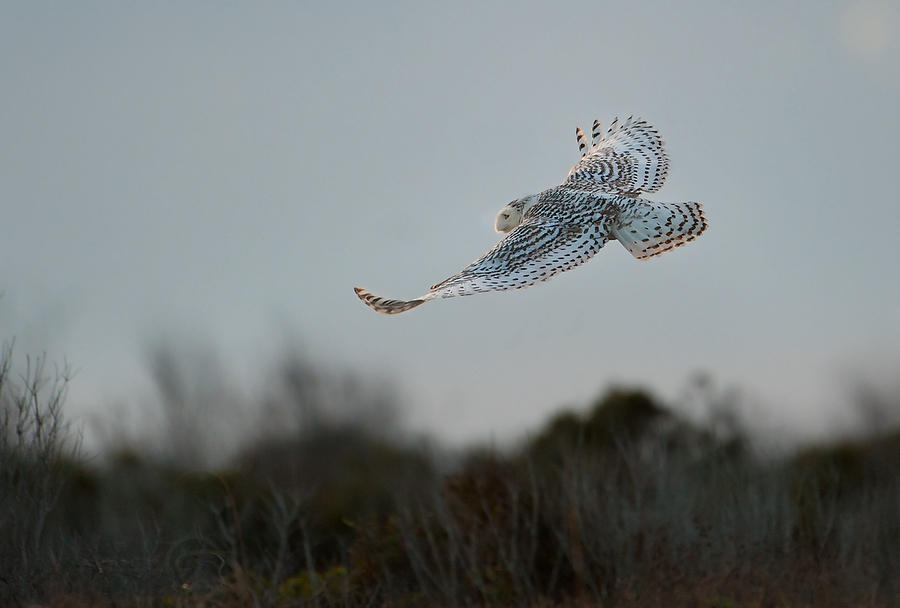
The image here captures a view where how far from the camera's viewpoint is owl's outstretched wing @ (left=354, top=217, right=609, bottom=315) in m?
6.62

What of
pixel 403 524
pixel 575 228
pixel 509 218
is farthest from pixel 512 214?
pixel 403 524

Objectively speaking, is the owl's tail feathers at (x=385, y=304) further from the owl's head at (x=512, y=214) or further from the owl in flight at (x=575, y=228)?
the owl's head at (x=512, y=214)

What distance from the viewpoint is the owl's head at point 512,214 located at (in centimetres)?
855

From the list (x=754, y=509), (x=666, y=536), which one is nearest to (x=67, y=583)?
(x=666, y=536)

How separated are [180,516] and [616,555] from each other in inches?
223

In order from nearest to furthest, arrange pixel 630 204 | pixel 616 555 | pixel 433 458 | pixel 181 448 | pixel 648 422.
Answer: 1. pixel 630 204
2. pixel 616 555
3. pixel 433 458
4. pixel 181 448
5. pixel 648 422

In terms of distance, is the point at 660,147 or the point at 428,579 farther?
the point at 428,579

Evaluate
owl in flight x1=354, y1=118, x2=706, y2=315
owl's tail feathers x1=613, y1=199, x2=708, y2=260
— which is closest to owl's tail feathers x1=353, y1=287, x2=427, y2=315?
owl in flight x1=354, y1=118, x2=706, y2=315

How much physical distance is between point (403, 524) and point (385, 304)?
5.68m

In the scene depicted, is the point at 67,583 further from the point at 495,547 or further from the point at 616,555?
the point at 616,555

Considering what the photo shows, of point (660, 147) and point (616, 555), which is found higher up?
point (660, 147)

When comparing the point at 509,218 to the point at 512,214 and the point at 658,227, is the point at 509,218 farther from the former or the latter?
the point at 658,227

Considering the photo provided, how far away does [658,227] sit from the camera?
25.8ft

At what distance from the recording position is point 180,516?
1270cm
